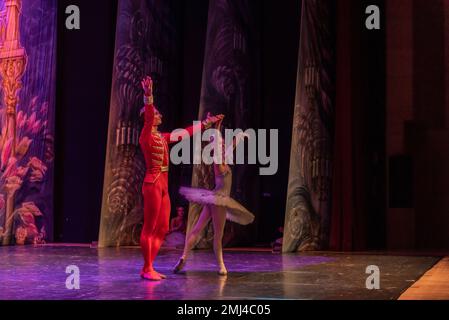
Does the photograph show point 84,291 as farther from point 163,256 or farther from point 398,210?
point 398,210

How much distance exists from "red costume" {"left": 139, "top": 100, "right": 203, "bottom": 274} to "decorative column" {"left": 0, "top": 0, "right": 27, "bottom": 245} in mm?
5191

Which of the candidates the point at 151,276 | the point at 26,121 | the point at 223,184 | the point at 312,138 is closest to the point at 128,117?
the point at 26,121

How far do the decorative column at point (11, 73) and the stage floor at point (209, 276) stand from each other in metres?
1.73

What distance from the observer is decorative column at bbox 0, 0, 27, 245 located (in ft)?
34.2

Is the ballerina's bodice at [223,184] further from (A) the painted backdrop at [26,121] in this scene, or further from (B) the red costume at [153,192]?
(A) the painted backdrop at [26,121]

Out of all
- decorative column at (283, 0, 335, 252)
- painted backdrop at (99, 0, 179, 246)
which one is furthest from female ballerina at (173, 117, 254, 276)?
painted backdrop at (99, 0, 179, 246)

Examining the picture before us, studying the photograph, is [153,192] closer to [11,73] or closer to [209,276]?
[209,276]

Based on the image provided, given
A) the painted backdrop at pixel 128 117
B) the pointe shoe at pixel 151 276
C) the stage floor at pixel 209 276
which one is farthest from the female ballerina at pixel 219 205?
the painted backdrop at pixel 128 117

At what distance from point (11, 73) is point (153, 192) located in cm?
565

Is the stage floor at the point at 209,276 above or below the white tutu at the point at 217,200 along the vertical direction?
below

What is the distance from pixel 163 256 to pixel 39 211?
3.17 m

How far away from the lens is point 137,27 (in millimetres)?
10062

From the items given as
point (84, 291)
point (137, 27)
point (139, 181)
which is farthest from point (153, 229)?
point (137, 27)

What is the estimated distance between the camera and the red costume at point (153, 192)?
5.75 metres
